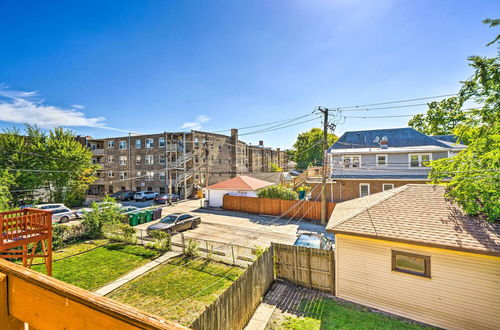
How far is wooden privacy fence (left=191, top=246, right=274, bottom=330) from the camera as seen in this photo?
6.14 metres

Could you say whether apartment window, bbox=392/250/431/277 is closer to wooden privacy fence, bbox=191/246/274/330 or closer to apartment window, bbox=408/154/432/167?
wooden privacy fence, bbox=191/246/274/330

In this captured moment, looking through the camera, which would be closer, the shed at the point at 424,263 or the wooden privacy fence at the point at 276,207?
the shed at the point at 424,263

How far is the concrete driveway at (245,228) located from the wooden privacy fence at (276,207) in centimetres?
84

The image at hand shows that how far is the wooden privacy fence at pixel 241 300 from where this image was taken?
242 inches

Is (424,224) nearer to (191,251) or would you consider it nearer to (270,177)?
(191,251)

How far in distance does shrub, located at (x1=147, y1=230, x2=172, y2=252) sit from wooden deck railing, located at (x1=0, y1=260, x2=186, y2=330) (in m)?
14.4

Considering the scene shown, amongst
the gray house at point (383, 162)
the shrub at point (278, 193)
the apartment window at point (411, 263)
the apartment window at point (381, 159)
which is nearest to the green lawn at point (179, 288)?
the apartment window at point (411, 263)

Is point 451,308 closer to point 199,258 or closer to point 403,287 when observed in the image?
point 403,287

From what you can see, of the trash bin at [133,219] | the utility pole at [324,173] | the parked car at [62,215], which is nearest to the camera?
the utility pole at [324,173]

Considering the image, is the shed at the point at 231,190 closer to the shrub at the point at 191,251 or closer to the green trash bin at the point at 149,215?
the green trash bin at the point at 149,215

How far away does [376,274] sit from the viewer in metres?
9.27

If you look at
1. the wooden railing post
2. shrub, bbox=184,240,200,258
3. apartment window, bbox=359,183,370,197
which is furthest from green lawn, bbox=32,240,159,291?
apartment window, bbox=359,183,370,197

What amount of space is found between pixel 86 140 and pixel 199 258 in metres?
41.9

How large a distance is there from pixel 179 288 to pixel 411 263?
30.5ft
